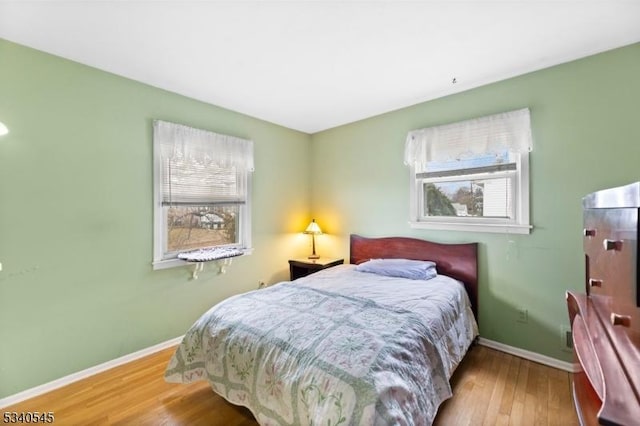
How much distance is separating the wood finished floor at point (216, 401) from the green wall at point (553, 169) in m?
0.42

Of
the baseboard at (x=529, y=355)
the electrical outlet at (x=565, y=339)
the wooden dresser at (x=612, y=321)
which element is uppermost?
the wooden dresser at (x=612, y=321)

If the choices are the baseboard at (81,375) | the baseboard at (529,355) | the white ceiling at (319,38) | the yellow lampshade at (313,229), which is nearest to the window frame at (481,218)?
the white ceiling at (319,38)

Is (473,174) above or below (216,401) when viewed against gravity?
above

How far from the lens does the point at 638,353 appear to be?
0.62 metres

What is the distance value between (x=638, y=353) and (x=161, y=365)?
280 cm

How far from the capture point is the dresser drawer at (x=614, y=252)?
27.4 inches

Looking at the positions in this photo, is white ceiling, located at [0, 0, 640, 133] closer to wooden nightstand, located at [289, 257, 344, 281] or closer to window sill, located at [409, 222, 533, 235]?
window sill, located at [409, 222, 533, 235]

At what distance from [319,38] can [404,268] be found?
2.04 m

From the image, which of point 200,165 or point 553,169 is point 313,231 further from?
point 553,169

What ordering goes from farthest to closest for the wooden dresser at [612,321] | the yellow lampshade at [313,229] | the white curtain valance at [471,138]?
1. the yellow lampshade at [313,229]
2. the white curtain valance at [471,138]
3. the wooden dresser at [612,321]

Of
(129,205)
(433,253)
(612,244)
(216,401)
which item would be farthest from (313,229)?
(612,244)

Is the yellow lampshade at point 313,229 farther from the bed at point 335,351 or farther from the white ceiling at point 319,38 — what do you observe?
the white ceiling at point 319,38

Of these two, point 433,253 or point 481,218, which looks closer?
point 481,218

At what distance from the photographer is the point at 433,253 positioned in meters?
2.80
